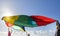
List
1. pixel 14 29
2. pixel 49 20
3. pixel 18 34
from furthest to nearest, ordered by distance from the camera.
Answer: pixel 18 34 < pixel 14 29 < pixel 49 20

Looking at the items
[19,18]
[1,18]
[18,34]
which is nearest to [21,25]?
[19,18]

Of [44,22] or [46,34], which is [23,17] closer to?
[44,22]

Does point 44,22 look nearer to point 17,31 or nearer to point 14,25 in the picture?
point 14,25

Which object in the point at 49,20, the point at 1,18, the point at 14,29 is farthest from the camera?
the point at 14,29

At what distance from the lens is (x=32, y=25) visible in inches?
A: 215

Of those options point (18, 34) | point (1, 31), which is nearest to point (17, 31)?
point (18, 34)

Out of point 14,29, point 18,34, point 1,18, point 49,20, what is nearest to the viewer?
point 49,20

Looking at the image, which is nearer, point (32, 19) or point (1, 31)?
point (32, 19)

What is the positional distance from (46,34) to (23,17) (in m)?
1.25

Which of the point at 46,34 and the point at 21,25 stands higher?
the point at 21,25

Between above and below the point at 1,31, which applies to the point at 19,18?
above

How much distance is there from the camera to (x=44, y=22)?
5230mm

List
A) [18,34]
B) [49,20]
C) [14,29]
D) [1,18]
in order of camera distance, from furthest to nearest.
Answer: [18,34]
[14,29]
[1,18]
[49,20]

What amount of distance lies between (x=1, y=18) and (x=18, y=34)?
3.53ft
